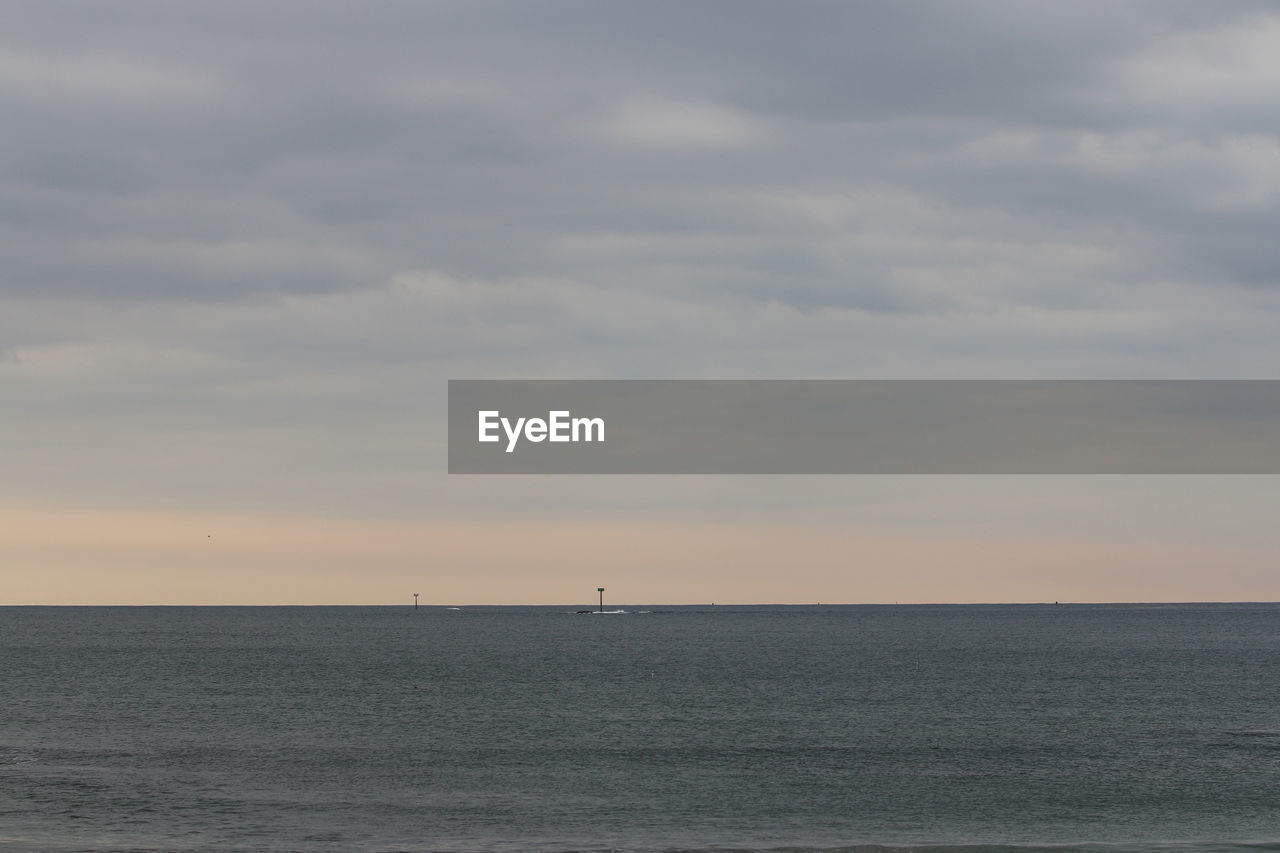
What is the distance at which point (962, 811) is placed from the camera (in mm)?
74000

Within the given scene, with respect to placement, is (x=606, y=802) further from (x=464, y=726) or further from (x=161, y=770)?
(x=464, y=726)

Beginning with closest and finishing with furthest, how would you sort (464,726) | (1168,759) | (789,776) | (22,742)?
(789,776) < (1168,759) < (22,742) < (464,726)

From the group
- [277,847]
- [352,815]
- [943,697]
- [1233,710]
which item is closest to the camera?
[277,847]

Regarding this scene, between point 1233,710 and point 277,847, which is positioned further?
point 1233,710

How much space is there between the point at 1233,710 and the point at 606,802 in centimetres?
7962

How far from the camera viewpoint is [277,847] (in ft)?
206

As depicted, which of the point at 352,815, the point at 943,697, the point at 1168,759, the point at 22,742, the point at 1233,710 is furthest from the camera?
the point at 943,697

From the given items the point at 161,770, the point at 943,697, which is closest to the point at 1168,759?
the point at 943,697

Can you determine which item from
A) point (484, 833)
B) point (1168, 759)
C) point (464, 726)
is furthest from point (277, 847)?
point (1168, 759)

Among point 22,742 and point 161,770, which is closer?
point 161,770

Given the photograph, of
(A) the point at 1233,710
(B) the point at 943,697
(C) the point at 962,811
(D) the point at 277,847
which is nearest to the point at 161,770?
(D) the point at 277,847

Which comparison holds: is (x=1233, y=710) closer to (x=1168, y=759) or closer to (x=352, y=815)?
(x=1168, y=759)

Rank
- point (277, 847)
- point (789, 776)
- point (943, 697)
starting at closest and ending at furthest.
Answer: point (277, 847), point (789, 776), point (943, 697)

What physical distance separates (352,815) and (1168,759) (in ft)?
186
